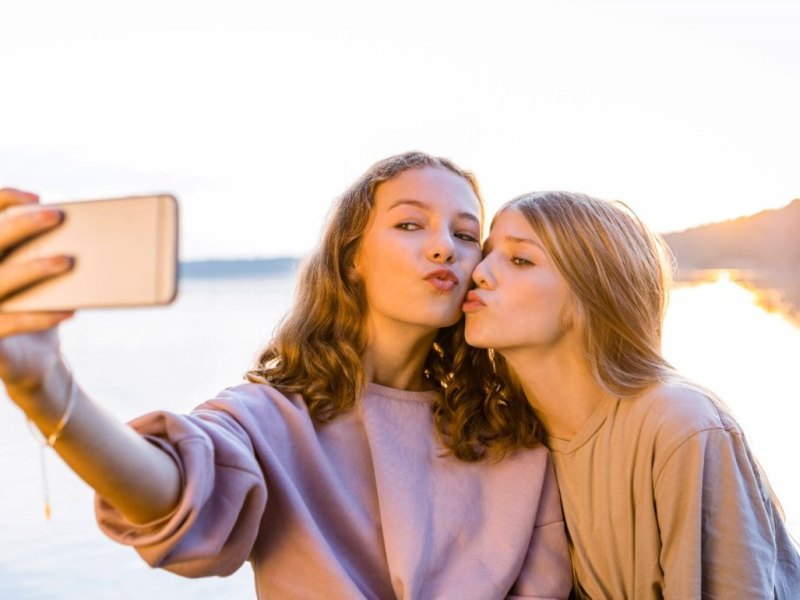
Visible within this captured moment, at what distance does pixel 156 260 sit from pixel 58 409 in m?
0.29

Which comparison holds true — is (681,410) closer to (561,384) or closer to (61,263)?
(561,384)

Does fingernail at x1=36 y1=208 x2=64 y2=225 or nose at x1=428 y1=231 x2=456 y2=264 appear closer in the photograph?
fingernail at x1=36 y1=208 x2=64 y2=225

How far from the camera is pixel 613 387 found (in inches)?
90.0

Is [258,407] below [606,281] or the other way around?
below

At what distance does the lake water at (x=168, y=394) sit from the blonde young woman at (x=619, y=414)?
Answer: 0.80m

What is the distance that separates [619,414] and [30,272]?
156 cm

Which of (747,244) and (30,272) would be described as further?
(747,244)

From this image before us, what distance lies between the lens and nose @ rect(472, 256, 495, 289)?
2330 mm

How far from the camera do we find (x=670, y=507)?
6.79 feet

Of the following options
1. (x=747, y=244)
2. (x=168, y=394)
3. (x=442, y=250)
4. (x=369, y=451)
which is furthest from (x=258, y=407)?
(x=747, y=244)

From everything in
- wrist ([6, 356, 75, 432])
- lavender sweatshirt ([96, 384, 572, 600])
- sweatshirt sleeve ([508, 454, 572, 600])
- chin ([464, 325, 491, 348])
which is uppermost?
wrist ([6, 356, 75, 432])

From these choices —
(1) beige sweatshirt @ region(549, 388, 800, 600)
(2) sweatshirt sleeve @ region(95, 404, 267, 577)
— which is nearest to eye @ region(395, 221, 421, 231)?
(1) beige sweatshirt @ region(549, 388, 800, 600)

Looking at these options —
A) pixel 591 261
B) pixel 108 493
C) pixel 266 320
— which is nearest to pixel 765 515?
pixel 591 261

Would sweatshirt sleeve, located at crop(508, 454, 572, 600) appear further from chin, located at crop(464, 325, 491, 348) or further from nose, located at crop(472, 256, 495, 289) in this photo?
nose, located at crop(472, 256, 495, 289)
